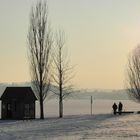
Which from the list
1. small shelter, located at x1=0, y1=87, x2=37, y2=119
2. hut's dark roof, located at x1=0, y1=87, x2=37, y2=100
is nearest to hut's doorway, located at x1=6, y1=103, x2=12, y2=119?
small shelter, located at x1=0, y1=87, x2=37, y2=119

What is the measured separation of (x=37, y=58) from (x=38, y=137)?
24463 mm

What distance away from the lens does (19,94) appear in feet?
179

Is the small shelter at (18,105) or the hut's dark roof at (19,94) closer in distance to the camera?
the small shelter at (18,105)

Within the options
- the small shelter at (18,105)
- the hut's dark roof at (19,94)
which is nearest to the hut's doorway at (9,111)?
the small shelter at (18,105)

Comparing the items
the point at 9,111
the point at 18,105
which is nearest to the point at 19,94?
the point at 18,105

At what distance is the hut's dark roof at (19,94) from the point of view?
54.2 metres

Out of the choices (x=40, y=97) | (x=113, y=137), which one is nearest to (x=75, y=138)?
(x=113, y=137)

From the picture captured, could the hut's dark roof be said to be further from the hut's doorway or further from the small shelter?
the hut's doorway

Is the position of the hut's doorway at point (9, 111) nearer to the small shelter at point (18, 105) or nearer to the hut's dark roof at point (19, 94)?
the small shelter at point (18, 105)

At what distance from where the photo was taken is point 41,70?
5409 cm

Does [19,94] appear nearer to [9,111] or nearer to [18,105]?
[18,105]

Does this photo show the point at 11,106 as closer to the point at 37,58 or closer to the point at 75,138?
the point at 37,58

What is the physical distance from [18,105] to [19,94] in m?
1.34

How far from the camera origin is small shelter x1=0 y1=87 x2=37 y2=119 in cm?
5375
